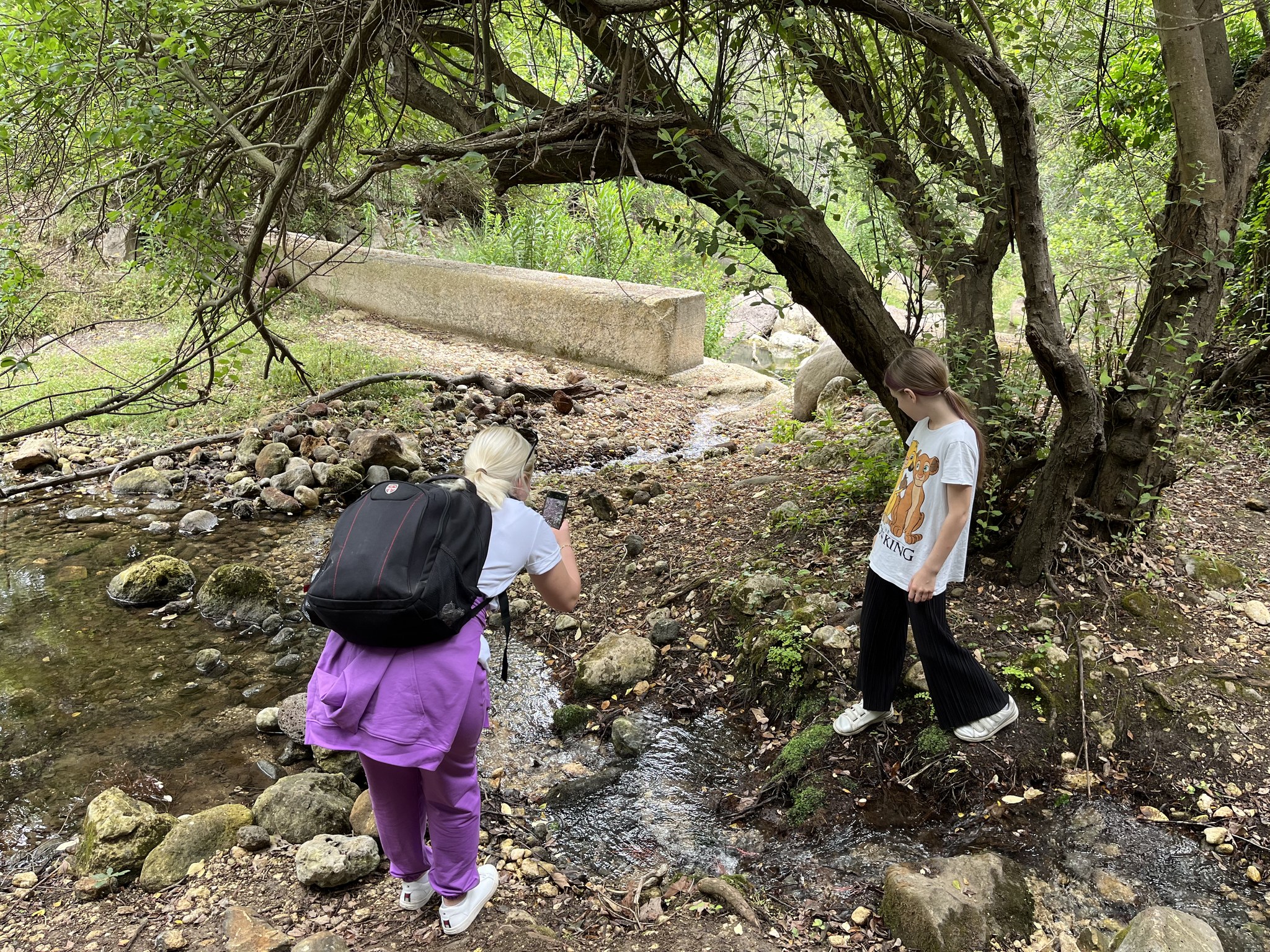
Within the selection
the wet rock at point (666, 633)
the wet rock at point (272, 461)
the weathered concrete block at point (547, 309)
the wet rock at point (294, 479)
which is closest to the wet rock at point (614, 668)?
the wet rock at point (666, 633)

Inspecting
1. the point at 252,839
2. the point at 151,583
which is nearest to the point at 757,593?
the point at 252,839

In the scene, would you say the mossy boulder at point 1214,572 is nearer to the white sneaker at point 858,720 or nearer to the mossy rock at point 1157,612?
the mossy rock at point 1157,612

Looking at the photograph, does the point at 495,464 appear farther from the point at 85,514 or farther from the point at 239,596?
the point at 85,514

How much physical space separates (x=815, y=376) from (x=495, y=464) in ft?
19.1

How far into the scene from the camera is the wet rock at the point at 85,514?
6.19m

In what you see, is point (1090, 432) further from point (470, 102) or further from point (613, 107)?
point (470, 102)

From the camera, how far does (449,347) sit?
10148mm

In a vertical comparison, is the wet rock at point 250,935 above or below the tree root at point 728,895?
below

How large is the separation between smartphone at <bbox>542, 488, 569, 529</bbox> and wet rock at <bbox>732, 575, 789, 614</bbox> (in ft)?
6.05

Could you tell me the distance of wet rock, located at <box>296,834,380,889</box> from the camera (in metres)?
2.75

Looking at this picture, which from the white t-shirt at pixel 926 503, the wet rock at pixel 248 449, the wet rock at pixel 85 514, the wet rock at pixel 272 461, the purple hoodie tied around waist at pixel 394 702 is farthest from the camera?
the wet rock at pixel 248 449

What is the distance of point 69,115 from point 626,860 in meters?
4.95

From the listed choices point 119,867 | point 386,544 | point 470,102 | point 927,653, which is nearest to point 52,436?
point 470,102

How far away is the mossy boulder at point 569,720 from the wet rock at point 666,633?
59cm
